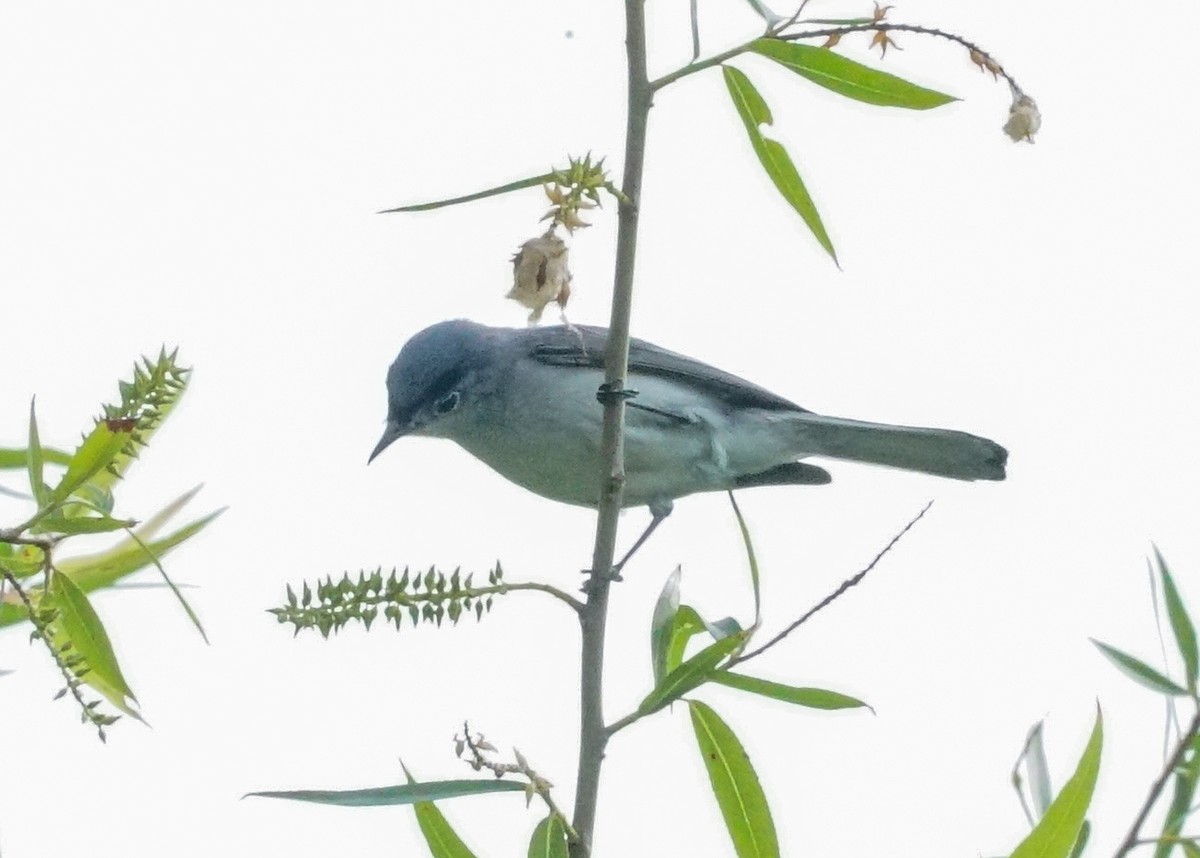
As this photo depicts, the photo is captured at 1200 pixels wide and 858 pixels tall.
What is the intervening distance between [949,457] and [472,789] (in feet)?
10.7

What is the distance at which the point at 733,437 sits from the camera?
5.22 metres

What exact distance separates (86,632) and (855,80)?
1.44m

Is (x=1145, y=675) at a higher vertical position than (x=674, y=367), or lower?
lower

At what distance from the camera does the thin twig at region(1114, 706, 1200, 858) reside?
1780 mm

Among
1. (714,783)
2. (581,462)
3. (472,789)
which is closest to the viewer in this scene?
(472,789)

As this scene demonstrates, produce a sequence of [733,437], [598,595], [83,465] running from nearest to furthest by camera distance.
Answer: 1. [83,465]
2. [598,595]
3. [733,437]

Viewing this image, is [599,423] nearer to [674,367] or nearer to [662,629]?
[674,367]

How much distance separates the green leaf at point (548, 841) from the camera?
2.13 m

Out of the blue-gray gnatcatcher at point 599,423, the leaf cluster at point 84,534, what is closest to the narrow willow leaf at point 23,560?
the leaf cluster at point 84,534

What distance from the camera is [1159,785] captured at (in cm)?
193

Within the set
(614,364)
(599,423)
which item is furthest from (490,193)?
(599,423)

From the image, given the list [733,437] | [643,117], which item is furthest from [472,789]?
[733,437]

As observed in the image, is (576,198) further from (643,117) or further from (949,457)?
(949,457)

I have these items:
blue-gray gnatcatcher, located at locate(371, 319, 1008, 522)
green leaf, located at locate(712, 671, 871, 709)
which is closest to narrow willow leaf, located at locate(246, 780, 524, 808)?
green leaf, located at locate(712, 671, 871, 709)
